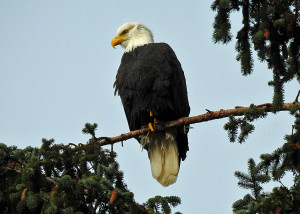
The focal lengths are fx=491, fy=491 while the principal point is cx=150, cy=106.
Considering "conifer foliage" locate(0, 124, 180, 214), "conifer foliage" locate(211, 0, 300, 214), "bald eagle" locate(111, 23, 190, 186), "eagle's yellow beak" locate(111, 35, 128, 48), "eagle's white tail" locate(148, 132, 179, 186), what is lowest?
"conifer foliage" locate(0, 124, 180, 214)

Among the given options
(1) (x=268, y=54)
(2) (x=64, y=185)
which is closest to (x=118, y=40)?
(1) (x=268, y=54)

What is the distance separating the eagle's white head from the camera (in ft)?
20.3

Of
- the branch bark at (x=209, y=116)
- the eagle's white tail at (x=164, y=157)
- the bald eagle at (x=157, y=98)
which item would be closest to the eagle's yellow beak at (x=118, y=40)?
the bald eagle at (x=157, y=98)

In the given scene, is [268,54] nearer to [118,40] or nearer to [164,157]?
[164,157]

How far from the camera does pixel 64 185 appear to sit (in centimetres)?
311

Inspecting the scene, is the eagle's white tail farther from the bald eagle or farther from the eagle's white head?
the eagle's white head

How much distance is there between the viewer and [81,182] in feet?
10.1

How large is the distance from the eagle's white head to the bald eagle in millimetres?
257

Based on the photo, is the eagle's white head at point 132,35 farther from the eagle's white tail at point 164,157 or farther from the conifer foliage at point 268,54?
the conifer foliage at point 268,54

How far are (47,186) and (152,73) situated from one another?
2.24 metres

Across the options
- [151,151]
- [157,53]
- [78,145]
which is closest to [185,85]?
[157,53]

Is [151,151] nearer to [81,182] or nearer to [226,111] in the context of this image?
[226,111]

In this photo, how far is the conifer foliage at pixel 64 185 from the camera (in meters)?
3.00

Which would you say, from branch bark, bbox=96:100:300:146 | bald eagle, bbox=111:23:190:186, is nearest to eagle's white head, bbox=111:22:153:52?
bald eagle, bbox=111:23:190:186
